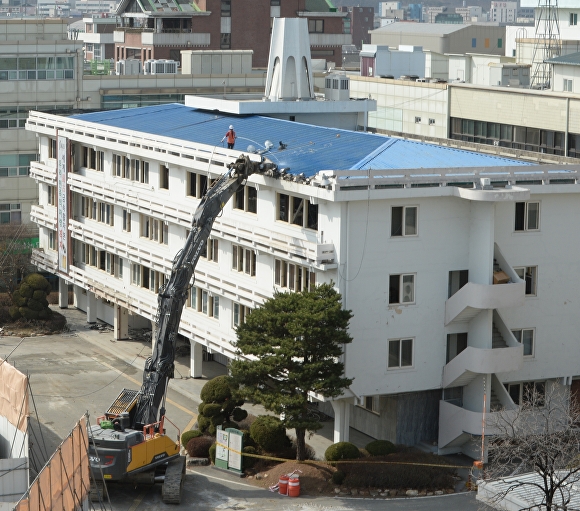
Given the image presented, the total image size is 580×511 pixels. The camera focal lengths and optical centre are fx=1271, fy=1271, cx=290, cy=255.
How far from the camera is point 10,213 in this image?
85062 mm

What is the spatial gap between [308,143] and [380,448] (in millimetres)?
14534

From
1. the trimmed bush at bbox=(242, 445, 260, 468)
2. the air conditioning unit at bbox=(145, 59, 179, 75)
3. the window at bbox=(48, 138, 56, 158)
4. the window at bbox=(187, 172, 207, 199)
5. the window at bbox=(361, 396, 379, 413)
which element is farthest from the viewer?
the air conditioning unit at bbox=(145, 59, 179, 75)

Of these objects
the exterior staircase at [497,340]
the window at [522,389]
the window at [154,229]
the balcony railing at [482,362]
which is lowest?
the window at [522,389]

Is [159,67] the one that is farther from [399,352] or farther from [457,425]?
[457,425]

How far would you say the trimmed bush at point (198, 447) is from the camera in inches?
1912

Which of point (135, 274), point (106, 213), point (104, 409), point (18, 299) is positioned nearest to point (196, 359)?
point (104, 409)

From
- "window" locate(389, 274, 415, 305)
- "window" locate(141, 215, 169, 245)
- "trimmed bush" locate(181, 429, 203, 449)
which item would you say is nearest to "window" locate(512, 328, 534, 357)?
"window" locate(389, 274, 415, 305)

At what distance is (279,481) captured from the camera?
45.0 meters

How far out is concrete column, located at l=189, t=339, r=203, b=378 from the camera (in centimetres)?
5810

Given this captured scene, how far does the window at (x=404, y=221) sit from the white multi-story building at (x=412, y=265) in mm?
38

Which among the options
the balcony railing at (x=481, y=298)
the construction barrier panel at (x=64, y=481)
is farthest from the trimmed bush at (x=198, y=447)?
the construction barrier panel at (x=64, y=481)

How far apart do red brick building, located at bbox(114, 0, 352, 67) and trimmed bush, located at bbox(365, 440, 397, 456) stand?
102243 millimetres

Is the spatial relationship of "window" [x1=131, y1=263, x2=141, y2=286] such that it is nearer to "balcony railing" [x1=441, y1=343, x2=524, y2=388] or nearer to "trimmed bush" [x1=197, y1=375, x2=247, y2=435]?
"trimmed bush" [x1=197, y1=375, x2=247, y2=435]

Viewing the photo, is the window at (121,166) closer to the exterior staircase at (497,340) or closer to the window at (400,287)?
the window at (400,287)
